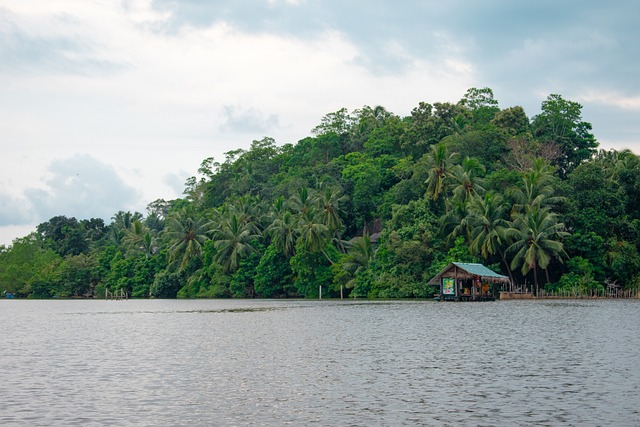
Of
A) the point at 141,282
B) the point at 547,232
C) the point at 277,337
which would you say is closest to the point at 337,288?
the point at 547,232

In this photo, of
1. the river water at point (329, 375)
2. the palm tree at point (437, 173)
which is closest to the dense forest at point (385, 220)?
the palm tree at point (437, 173)

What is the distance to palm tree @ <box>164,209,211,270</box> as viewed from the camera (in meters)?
104

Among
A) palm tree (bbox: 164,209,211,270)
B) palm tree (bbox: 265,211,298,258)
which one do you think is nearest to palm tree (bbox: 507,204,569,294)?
palm tree (bbox: 265,211,298,258)

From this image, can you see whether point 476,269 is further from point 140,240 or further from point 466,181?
point 140,240

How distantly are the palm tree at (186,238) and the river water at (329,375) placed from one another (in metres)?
61.9

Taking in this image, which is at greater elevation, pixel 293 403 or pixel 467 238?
pixel 467 238

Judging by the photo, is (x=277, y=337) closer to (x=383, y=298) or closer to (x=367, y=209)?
(x=383, y=298)

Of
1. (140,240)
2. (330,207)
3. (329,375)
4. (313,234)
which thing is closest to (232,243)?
(330,207)

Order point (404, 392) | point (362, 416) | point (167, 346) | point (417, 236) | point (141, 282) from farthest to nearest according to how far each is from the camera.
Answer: point (141, 282), point (417, 236), point (167, 346), point (404, 392), point (362, 416)

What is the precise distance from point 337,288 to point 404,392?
2746 inches

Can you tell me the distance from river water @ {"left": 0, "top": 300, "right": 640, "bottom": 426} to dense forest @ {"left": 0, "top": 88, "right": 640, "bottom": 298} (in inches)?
1373

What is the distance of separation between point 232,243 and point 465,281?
36.6 m

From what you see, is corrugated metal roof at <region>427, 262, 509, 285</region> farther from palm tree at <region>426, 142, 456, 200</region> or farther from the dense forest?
palm tree at <region>426, 142, 456, 200</region>

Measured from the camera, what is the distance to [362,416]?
16.5 meters
